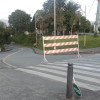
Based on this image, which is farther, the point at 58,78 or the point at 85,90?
the point at 58,78

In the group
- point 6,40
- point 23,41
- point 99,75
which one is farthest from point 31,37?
point 99,75

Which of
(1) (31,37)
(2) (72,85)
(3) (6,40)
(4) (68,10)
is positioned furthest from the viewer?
(4) (68,10)

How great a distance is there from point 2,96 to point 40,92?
1.12 meters

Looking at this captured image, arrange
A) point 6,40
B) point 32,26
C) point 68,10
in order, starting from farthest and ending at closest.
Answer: point 32,26 → point 68,10 → point 6,40

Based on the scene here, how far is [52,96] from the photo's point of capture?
→ 4793 millimetres

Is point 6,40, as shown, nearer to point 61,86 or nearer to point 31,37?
point 31,37

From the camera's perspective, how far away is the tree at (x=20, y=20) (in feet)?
257

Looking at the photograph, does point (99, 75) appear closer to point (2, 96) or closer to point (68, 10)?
point (2, 96)

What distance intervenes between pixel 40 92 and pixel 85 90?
1429 millimetres

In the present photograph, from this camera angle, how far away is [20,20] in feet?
258

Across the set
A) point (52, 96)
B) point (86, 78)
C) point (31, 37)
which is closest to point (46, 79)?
point (86, 78)

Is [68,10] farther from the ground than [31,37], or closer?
farther from the ground

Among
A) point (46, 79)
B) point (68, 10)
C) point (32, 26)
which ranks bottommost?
point (46, 79)

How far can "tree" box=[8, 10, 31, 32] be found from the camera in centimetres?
7844
